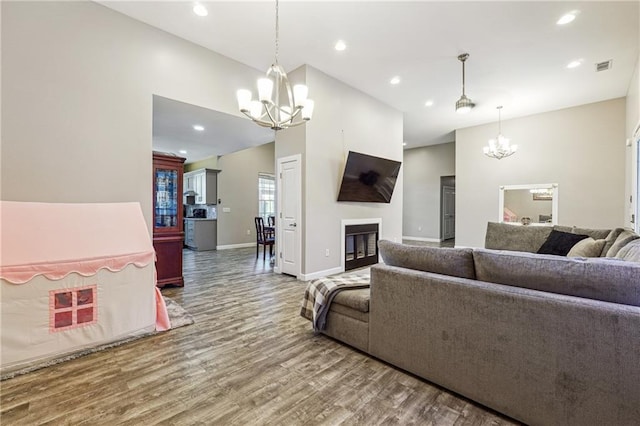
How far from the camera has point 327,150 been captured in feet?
16.1

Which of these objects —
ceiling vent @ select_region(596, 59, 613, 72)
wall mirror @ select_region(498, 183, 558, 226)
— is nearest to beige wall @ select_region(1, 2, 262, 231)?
ceiling vent @ select_region(596, 59, 613, 72)

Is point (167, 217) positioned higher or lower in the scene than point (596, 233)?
higher

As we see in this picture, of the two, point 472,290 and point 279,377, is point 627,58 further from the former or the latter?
point 279,377

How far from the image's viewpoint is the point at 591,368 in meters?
1.35

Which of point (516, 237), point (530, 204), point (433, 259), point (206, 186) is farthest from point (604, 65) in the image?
point (206, 186)

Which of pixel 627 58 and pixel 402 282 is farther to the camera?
pixel 627 58

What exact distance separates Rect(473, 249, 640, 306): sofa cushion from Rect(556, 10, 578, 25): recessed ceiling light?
3434mm

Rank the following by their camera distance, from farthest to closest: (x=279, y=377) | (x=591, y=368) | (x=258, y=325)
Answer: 1. (x=258, y=325)
2. (x=279, y=377)
3. (x=591, y=368)

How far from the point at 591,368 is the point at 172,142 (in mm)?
7424

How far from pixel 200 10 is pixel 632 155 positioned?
721 cm

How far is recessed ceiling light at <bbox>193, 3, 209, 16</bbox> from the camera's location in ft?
10.6

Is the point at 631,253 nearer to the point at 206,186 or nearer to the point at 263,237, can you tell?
the point at 263,237

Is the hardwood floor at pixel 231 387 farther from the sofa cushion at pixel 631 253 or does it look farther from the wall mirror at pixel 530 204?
the wall mirror at pixel 530 204

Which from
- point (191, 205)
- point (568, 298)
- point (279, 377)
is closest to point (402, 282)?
point (568, 298)
